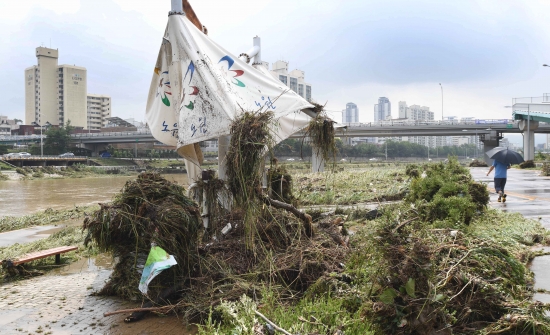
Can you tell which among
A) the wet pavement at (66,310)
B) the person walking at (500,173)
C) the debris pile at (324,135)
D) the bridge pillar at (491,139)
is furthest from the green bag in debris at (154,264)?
the bridge pillar at (491,139)

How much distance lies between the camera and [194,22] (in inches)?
287

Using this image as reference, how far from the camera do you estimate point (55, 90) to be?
12750cm

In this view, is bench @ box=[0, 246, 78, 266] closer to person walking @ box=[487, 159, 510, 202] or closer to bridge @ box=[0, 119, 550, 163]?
person walking @ box=[487, 159, 510, 202]

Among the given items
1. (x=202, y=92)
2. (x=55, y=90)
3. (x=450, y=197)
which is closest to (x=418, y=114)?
(x=55, y=90)

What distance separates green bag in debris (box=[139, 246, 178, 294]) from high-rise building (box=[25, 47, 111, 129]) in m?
135

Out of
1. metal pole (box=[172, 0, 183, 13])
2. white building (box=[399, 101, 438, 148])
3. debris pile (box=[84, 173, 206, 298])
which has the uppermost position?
white building (box=[399, 101, 438, 148])

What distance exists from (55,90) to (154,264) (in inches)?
5615

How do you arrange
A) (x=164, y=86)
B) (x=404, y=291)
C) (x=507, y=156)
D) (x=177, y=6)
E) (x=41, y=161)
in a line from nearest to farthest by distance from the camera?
(x=404, y=291) → (x=177, y=6) → (x=164, y=86) → (x=507, y=156) → (x=41, y=161)

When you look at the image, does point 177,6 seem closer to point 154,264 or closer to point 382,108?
point 154,264

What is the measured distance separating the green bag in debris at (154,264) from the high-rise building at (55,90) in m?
135

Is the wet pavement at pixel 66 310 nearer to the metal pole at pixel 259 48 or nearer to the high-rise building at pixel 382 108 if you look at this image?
the metal pole at pixel 259 48

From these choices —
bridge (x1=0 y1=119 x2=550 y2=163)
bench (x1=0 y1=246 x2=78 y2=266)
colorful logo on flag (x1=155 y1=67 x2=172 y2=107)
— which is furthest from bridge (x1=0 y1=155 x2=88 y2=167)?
colorful logo on flag (x1=155 y1=67 x2=172 y2=107)

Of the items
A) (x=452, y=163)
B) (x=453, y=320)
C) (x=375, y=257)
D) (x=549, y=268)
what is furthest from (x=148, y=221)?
(x=452, y=163)

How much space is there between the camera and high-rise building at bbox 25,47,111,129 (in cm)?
12512
